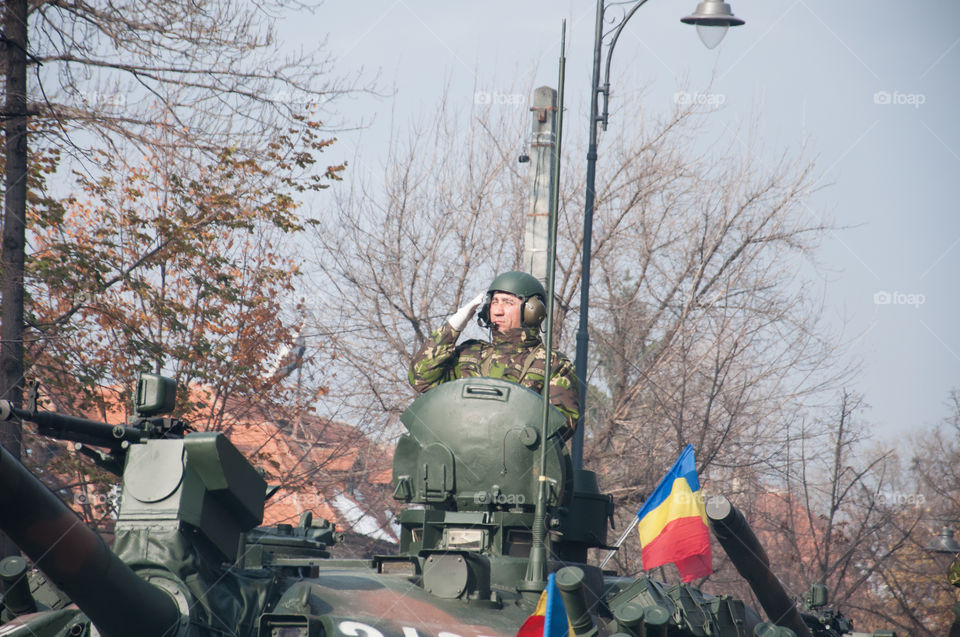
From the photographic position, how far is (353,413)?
2064 centimetres

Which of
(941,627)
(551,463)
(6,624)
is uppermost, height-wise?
(551,463)

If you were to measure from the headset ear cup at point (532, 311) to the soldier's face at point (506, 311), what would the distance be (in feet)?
0.17

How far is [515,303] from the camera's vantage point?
32.5ft

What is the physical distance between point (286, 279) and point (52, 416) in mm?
12927

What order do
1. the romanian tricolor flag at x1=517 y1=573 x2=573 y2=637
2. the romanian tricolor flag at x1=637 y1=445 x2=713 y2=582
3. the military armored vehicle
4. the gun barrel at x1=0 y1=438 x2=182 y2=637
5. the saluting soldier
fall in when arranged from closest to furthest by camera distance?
1. the gun barrel at x1=0 y1=438 x2=182 y2=637
2. the military armored vehicle
3. the romanian tricolor flag at x1=517 y1=573 x2=573 y2=637
4. the romanian tricolor flag at x1=637 y1=445 x2=713 y2=582
5. the saluting soldier

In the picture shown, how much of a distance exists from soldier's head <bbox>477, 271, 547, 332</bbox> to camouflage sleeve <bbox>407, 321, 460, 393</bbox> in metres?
0.43

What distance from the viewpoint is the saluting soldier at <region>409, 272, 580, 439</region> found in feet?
31.8

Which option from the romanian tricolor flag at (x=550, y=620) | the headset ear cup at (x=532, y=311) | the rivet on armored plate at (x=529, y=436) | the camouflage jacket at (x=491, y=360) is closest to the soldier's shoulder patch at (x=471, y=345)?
the camouflage jacket at (x=491, y=360)

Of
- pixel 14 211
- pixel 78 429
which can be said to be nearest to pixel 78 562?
pixel 78 429

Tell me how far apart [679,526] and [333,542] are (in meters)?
2.80

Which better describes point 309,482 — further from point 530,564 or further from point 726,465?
point 530,564

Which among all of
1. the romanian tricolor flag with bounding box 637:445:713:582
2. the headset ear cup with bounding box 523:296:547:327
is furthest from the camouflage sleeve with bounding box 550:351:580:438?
the romanian tricolor flag with bounding box 637:445:713:582

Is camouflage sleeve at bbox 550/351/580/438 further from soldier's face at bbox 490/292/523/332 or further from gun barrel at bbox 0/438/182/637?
gun barrel at bbox 0/438/182/637

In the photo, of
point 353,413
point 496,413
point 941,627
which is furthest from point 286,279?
point 941,627
